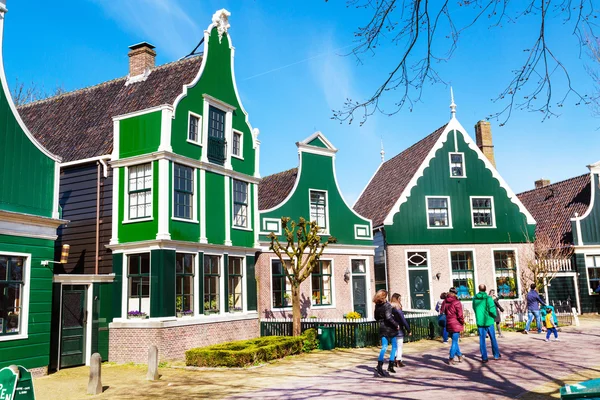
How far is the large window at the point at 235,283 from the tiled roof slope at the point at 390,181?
898 cm

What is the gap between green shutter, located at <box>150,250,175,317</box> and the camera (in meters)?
17.2

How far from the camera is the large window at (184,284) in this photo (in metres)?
18.1

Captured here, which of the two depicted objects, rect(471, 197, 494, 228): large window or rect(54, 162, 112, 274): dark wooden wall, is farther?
rect(471, 197, 494, 228): large window

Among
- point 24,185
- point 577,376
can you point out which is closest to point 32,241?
point 24,185

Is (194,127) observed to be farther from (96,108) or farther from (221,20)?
(96,108)

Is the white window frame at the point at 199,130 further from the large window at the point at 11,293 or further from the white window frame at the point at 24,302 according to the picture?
the large window at the point at 11,293

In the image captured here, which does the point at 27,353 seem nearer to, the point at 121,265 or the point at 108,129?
the point at 121,265

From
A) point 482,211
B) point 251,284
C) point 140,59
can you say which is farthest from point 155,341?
point 482,211

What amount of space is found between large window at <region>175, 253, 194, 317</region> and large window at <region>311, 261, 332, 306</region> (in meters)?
6.42

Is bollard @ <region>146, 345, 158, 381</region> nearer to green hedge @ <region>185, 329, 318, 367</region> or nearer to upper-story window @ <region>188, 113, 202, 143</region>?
green hedge @ <region>185, 329, 318, 367</region>

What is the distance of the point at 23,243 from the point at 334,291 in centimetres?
1298

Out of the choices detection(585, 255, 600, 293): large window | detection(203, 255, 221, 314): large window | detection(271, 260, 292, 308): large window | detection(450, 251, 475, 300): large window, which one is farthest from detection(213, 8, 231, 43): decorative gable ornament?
detection(585, 255, 600, 293): large window

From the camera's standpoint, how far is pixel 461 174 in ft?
94.6

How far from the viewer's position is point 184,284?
18.5 meters
